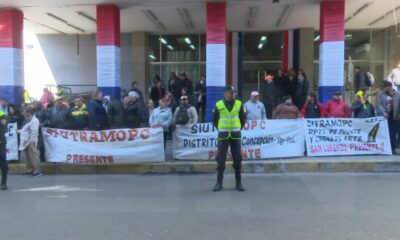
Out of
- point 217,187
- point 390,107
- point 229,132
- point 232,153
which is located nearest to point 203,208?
point 217,187

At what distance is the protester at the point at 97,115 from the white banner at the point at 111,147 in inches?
20.3

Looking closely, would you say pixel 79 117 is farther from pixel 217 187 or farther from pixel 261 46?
pixel 261 46

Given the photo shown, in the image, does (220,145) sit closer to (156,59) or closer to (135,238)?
(135,238)

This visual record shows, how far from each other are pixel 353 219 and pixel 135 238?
9.44 ft

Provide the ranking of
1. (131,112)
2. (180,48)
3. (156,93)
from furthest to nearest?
1. (180,48)
2. (156,93)
3. (131,112)

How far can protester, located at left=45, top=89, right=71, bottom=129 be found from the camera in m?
11.5

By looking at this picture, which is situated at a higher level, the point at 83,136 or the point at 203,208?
the point at 83,136

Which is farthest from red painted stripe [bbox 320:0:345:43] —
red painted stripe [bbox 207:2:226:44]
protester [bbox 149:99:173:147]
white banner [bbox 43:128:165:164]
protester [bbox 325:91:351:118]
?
white banner [bbox 43:128:165:164]

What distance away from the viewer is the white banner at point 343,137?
37.2ft

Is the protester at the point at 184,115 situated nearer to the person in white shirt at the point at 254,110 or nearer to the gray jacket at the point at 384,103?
the person in white shirt at the point at 254,110

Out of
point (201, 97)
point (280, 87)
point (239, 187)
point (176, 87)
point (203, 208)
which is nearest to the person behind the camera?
point (203, 208)

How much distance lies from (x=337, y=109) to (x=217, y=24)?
4.39m

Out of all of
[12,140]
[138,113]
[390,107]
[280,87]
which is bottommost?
[12,140]

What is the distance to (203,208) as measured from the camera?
280 inches
